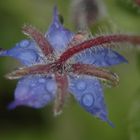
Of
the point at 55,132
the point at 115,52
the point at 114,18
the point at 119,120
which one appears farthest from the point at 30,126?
the point at 115,52

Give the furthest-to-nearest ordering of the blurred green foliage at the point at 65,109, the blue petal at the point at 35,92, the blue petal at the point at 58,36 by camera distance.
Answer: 1. the blurred green foliage at the point at 65,109
2. the blue petal at the point at 58,36
3. the blue petal at the point at 35,92

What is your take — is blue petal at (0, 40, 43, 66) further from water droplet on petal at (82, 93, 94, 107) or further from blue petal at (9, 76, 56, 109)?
water droplet on petal at (82, 93, 94, 107)

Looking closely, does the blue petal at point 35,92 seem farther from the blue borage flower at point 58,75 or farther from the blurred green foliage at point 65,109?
the blurred green foliage at point 65,109

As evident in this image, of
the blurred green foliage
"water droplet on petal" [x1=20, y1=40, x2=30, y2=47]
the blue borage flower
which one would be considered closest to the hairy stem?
the blue borage flower

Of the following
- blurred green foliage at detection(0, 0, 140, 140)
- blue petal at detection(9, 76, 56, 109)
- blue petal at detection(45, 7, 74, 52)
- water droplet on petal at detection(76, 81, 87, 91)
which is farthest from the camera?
blurred green foliage at detection(0, 0, 140, 140)

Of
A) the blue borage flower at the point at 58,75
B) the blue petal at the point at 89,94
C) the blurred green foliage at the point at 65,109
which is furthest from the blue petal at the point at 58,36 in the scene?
the blurred green foliage at the point at 65,109

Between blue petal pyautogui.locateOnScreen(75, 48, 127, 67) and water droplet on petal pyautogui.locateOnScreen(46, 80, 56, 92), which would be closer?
water droplet on petal pyautogui.locateOnScreen(46, 80, 56, 92)

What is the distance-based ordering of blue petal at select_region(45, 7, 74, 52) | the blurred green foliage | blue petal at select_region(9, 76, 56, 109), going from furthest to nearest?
the blurred green foliage < blue petal at select_region(45, 7, 74, 52) < blue petal at select_region(9, 76, 56, 109)
